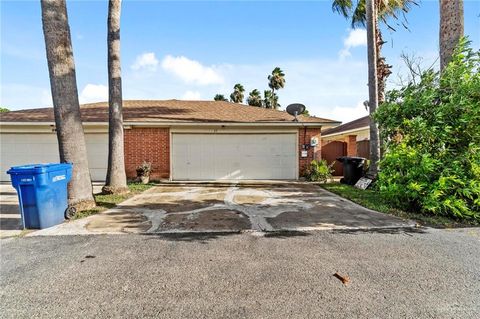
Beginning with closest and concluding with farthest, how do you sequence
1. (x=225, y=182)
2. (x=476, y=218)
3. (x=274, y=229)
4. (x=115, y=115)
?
1. (x=274, y=229)
2. (x=476, y=218)
3. (x=115, y=115)
4. (x=225, y=182)

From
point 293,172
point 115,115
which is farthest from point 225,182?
point 115,115

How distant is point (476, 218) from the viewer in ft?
17.2

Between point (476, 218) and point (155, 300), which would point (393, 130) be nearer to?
point (476, 218)

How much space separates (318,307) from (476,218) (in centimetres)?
488

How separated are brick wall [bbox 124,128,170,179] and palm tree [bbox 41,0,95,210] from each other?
18.2 feet

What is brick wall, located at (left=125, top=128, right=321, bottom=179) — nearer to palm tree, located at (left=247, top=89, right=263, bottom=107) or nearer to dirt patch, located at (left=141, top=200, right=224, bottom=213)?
dirt patch, located at (left=141, top=200, right=224, bottom=213)

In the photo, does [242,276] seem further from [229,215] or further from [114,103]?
[114,103]

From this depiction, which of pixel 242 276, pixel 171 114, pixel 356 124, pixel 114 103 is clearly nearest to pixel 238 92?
pixel 356 124

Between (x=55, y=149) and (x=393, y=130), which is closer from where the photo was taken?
(x=393, y=130)

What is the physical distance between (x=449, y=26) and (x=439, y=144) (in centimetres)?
341

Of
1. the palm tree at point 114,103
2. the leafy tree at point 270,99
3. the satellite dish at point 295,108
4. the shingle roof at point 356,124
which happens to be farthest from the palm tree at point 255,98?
the palm tree at point 114,103

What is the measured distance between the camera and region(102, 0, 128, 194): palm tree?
326 inches

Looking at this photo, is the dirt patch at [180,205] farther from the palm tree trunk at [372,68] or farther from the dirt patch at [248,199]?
the palm tree trunk at [372,68]

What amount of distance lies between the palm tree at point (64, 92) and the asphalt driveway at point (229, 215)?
1.05 metres
